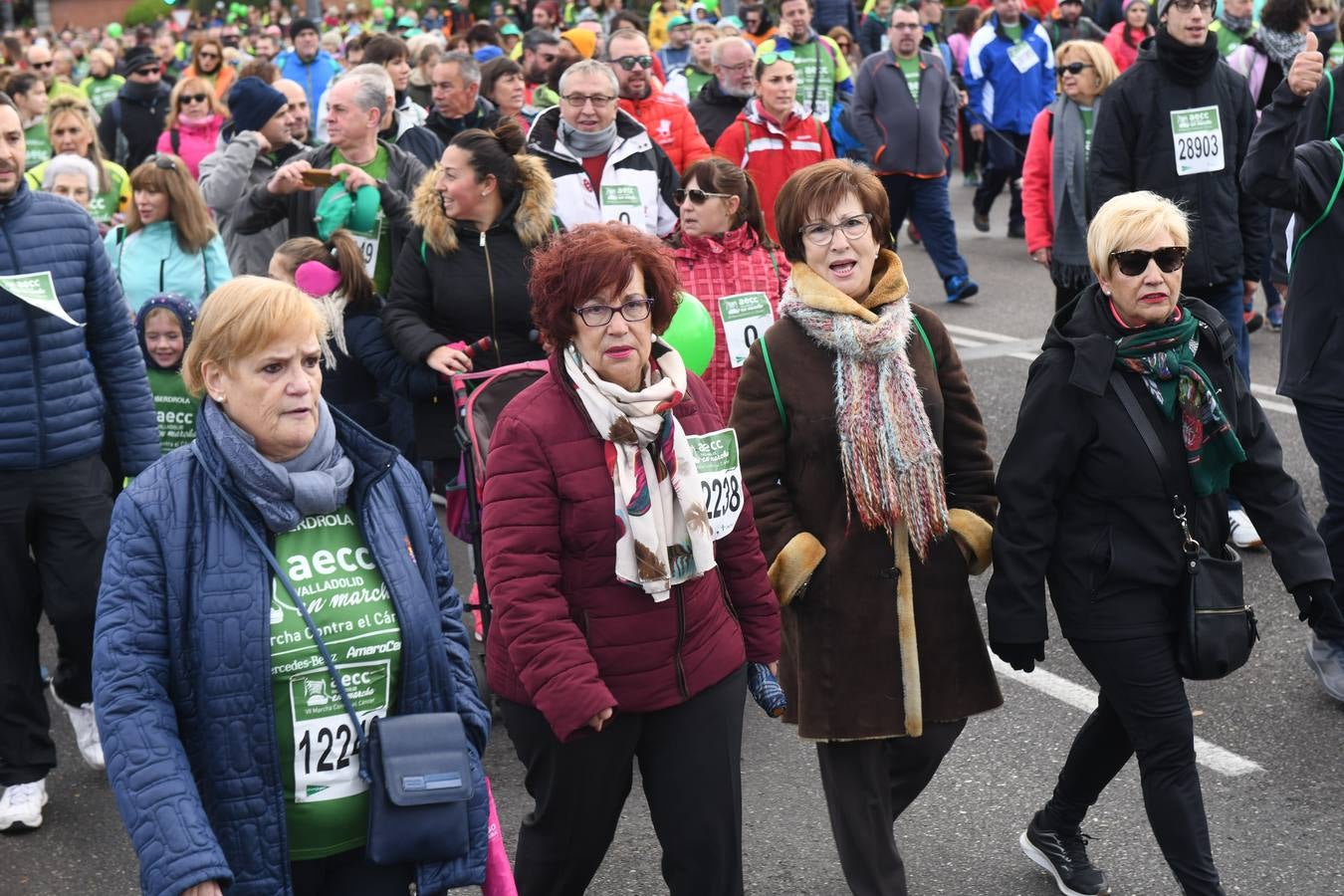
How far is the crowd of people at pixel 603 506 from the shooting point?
3.06 meters

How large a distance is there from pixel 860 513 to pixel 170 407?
3.14 m

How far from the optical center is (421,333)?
599 centimetres

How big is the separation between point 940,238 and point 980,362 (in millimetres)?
1992

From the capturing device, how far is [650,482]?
143 inches

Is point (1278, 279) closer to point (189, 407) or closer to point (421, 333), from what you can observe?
point (421, 333)

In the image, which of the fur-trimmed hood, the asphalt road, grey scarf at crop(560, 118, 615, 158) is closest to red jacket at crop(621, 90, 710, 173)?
grey scarf at crop(560, 118, 615, 158)

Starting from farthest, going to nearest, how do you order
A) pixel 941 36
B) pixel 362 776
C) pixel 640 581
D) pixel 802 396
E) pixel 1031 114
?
pixel 941 36
pixel 1031 114
pixel 802 396
pixel 640 581
pixel 362 776

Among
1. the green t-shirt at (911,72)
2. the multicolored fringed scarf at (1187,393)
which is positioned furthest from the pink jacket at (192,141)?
the multicolored fringed scarf at (1187,393)

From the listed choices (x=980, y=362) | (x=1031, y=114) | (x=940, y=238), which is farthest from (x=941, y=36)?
(x=980, y=362)

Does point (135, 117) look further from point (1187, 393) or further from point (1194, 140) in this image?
point (1187, 393)

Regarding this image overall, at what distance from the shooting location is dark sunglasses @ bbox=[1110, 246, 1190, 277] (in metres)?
4.11

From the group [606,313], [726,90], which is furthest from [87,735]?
[726,90]

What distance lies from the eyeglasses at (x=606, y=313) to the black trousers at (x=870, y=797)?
122 centimetres

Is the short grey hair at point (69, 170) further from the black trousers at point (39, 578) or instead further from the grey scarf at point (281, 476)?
the grey scarf at point (281, 476)
